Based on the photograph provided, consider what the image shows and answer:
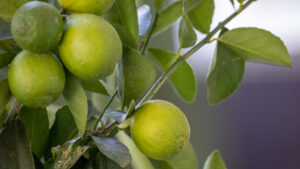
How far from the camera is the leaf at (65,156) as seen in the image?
0.39 meters

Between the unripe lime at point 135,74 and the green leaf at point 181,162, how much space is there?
0.12 m

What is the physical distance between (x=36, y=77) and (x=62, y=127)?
0.60 ft

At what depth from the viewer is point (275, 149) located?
2.48 meters

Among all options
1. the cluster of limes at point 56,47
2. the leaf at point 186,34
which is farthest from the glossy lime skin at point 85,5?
the leaf at point 186,34

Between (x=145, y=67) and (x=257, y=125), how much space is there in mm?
2305

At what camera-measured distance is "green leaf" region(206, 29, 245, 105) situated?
21.9 inches

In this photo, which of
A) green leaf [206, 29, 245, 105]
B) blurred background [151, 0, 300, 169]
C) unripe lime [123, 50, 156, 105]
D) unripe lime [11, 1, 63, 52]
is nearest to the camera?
unripe lime [11, 1, 63, 52]

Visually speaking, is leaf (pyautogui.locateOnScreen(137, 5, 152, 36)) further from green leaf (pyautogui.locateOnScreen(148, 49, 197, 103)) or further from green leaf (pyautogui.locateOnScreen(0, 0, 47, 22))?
green leaf (pyautogui.locateOnScreen(0, 0, 47, 22))

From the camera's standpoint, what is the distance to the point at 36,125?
488 mm

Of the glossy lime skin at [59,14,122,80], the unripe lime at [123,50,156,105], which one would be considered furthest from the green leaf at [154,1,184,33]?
the glossy lime skin at [59,14,122,80]

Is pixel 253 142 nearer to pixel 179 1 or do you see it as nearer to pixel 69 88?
pixel 179 1

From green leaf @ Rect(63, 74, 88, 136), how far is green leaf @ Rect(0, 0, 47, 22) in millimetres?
82

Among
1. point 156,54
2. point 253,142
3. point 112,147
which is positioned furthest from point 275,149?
point 112,147

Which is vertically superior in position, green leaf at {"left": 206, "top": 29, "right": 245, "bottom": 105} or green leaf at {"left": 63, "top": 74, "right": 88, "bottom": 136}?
green leaf at {"left": 63, "top": 74, "right": 88, "bottom": 136}
